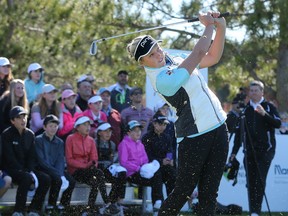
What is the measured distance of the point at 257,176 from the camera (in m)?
11.2

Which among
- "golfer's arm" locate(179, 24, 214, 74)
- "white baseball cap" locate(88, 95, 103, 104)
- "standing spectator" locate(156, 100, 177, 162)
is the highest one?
"golfer's arm" locate(179, 24, 214, 74)

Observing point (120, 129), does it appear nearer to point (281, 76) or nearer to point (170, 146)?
point (170, 146)

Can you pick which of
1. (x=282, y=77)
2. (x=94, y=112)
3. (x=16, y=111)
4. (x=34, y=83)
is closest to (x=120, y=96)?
(x=94, y=112)

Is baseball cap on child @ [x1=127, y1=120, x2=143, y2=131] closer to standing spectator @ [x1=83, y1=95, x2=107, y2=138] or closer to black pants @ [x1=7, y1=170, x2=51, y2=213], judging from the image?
standing spectator @ [x1=83, y1=95, x2=107, y2=138]

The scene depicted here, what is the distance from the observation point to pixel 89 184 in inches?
419

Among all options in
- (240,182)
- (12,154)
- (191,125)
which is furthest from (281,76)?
(191,125)

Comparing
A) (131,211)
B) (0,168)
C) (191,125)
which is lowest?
(131,211)

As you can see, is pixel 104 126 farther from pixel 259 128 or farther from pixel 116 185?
pixel 259 128

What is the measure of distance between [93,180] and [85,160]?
1.20 ft

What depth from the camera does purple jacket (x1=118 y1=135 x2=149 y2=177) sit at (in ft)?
36.2

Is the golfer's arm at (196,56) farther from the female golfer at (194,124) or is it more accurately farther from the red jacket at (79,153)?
the red jacket at (79,153)

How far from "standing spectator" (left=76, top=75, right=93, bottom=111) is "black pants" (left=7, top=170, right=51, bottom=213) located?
84.2 inches

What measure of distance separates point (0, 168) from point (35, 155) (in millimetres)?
486

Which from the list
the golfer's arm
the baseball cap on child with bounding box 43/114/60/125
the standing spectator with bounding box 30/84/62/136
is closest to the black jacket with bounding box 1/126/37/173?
the baseball cap on child with bounding box 43/114/60/125
